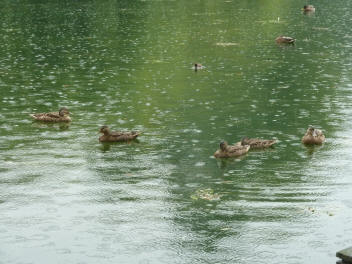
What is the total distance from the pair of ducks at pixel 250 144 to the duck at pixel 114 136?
3.78m

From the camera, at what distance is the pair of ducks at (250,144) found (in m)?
22.6

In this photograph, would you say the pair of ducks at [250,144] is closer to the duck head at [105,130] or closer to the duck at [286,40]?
the duck head at [105,130]

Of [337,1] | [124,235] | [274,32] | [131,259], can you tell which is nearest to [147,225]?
[124,235]

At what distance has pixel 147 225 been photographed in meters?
16.9

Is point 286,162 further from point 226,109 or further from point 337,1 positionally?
point 337,1

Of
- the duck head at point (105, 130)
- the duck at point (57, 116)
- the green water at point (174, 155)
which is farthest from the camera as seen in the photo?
the duck at point (57, 116)

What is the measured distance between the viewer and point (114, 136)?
24828mm

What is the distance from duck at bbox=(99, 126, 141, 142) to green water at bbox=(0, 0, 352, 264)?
0.32 meters

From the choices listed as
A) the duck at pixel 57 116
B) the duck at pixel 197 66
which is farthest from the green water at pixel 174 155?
the duck at pixel 197 66

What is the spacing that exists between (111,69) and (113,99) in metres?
8.57

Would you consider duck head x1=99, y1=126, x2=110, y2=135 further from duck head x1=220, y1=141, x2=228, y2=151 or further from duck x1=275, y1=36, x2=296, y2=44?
duck x1=275, y1=36, x2=296, y2=44

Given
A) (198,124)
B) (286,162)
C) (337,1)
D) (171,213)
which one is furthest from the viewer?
(337,1)

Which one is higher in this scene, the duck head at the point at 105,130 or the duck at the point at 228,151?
the duck head at the point at 105,130

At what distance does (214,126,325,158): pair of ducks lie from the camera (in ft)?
74.1
